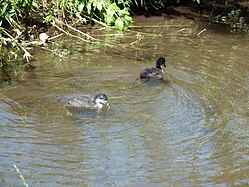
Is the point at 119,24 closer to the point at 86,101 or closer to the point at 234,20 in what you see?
the point at 234,20

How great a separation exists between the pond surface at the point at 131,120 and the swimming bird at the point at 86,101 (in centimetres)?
12

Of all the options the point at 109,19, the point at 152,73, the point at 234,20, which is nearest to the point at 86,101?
the point at 152,73

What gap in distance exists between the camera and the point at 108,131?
25.9ft

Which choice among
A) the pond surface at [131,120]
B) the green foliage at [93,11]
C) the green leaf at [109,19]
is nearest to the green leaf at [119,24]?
the green foliage at [93,11]

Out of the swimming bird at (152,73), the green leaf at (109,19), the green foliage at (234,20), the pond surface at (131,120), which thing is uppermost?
the green leaf at (109,19)

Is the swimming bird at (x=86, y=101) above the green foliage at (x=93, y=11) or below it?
below

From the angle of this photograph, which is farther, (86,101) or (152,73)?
(152,73)

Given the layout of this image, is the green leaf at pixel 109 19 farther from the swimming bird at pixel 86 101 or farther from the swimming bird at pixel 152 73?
the swimming bird at pixel 86 101

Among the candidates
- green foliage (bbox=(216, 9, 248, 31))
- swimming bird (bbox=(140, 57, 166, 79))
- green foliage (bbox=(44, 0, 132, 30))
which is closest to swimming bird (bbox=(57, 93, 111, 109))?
swimming bird (bbox=(140, 57, 166, 79))

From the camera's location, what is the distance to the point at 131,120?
8352 millimetres

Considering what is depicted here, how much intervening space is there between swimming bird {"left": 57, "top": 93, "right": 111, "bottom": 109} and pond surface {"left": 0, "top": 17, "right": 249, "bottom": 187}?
123 mm

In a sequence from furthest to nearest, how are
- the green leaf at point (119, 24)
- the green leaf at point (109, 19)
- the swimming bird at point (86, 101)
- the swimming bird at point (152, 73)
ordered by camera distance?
the green leaf at point (109, 19) → the green leaf at point (119, 24) → the swimming bird at point (152, 73) → the swimming bird at point (86, 101)

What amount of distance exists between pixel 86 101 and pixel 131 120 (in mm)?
886

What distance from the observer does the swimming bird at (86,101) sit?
8680 mm
